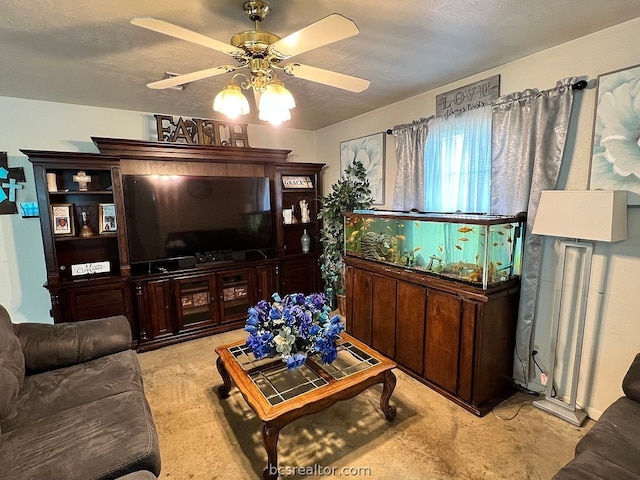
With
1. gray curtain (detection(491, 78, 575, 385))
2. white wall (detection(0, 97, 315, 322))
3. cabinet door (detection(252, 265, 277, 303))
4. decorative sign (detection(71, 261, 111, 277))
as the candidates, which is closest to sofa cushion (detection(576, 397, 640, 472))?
gray curtain (detection(491, 78, 575, 385))

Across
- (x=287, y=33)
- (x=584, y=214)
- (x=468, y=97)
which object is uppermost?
(x=287, y=33)

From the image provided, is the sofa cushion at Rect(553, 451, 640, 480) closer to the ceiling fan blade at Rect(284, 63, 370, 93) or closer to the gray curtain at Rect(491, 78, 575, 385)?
the gray curtain at Rect(491, 78, 575, 385)

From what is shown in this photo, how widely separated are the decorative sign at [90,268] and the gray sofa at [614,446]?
376 cm

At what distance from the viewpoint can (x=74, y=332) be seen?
2.13 m

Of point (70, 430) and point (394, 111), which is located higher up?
point (394, 111)

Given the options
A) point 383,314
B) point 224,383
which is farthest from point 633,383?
point 224,383

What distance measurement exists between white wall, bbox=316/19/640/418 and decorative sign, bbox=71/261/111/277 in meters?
3.92

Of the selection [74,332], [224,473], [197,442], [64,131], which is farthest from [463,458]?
[64,131]

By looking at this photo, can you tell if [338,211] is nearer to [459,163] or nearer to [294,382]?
[459,163]

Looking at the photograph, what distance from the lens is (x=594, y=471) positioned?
126 centimetres

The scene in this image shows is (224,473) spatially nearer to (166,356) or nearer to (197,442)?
(197,442)

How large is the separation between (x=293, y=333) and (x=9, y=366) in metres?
1.52

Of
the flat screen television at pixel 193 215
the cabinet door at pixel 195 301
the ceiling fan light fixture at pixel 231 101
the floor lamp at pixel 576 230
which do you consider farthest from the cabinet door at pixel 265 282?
the floor lamp at pixel 576 230

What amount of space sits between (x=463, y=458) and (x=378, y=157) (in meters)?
2.82
